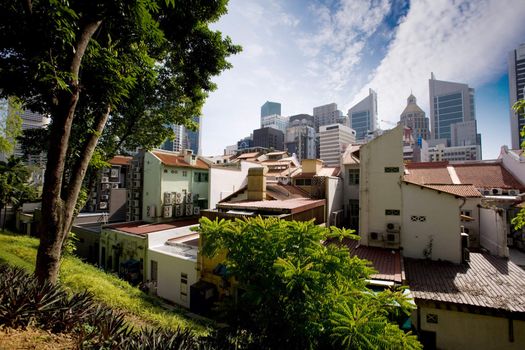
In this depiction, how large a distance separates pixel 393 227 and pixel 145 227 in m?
20.2

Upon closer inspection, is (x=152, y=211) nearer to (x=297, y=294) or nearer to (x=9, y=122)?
(x=9, y=122)

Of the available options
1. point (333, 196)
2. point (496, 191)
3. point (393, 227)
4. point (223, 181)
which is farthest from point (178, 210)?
point (496, 191)

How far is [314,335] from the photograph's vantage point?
5086 mm

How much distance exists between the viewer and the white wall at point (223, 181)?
88.7ft

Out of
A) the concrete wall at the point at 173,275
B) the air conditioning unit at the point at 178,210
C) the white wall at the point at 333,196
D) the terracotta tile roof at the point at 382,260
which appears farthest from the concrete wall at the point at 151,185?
the terracotta tile roof at the point at 382,260

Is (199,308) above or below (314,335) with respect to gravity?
below

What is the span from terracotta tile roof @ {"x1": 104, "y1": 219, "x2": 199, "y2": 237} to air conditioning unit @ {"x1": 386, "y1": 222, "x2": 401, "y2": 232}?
17.1m

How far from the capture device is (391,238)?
644 inches

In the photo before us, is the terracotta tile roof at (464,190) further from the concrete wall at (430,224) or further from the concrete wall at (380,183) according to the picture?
the concrete wall at (380,183)

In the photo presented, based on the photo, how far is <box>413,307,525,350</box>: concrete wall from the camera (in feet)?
33.1

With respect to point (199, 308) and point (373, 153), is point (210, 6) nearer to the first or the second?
point (373, 153)

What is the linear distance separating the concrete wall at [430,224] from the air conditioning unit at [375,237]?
4.28 feet

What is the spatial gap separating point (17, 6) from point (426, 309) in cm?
1727

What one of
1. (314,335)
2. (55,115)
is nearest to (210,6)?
(55,115)
